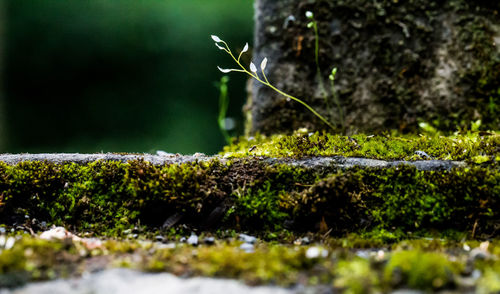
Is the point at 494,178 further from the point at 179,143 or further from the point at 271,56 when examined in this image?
the point at 179,143

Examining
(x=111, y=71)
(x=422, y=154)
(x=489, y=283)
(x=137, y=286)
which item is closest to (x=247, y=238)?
(x=137, y=286)

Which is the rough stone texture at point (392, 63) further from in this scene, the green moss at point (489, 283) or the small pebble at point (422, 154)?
the green moss at point (489, 283)

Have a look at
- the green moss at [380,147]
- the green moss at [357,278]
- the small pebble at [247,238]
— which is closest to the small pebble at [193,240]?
the small pebble at [247,238]

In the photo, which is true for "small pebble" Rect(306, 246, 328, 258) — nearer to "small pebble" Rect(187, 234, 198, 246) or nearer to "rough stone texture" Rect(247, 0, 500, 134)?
"small pebble" Rect(187, 234, 198, 246)

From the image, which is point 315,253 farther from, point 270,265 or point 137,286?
point 137,286

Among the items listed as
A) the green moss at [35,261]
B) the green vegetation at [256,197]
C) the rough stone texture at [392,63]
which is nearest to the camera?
the green moss at [35,261]

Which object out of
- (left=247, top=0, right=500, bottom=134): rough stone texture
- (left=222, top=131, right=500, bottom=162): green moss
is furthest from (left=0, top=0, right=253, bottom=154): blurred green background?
(left=222, top=131, right=500, bottom=162): green moss

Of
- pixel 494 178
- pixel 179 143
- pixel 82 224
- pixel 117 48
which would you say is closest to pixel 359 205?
pixel 494 178
